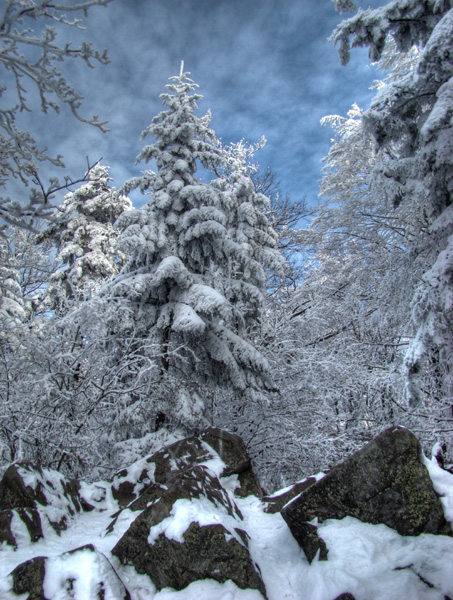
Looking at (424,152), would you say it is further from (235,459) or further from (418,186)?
(235,459)

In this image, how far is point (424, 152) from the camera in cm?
601

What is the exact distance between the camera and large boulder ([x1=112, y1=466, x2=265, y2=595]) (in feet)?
9.25

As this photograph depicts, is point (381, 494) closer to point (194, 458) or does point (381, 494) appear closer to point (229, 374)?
point (194, 458)

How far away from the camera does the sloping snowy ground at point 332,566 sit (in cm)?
259

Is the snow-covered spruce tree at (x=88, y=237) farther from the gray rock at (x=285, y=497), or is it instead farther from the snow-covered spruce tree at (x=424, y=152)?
the gray rock at (x=285, y=497)

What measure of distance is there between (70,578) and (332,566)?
202cm

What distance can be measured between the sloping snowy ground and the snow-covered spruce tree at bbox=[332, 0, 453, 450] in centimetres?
288

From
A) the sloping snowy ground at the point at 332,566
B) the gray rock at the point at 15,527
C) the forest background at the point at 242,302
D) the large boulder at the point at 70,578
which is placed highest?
the forest background at the point at 242,302

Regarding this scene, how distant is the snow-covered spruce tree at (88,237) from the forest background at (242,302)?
5.30 metres

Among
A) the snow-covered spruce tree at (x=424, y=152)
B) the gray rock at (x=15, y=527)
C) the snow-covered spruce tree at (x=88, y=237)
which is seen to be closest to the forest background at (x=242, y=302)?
the snow-covered spruce tree at (x=424, y=152)

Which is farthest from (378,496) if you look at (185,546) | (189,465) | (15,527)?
(15,527)

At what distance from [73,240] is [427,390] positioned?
14.3 m

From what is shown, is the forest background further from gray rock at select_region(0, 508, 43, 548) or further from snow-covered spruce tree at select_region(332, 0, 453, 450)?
gray rock at select_region(0, 508, 43, 548)

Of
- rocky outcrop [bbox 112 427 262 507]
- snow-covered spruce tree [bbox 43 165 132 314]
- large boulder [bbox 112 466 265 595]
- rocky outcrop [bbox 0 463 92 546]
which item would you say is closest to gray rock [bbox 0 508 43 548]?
rocky outcrop [bbox 0 463 92 546]
